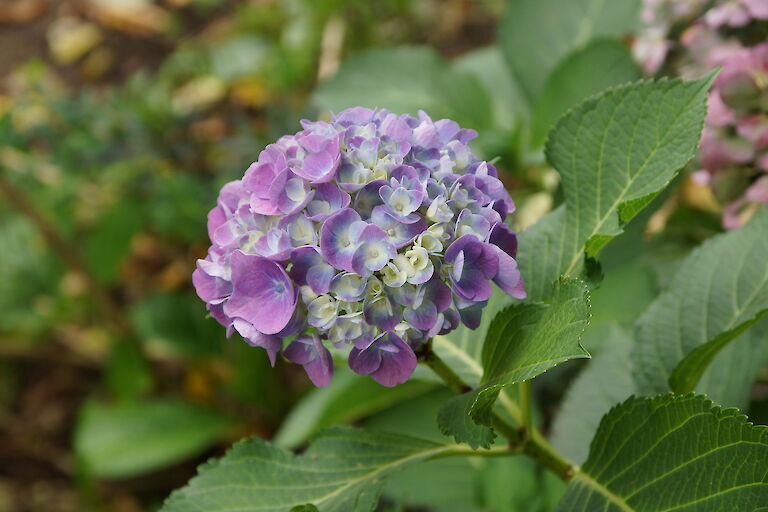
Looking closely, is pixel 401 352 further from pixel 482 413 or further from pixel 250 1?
pixel 250 1

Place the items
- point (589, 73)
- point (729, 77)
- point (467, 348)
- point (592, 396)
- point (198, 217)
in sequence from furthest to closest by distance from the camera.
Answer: point (198, 217), point (589, 73), point (592, 396), point (729, 77), point (467, 348)

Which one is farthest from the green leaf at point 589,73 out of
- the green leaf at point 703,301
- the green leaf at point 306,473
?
the green leaf at point 306,473

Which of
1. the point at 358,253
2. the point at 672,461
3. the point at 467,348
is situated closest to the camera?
the point at 358,253

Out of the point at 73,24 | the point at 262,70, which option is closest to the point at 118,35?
the point at 73,24

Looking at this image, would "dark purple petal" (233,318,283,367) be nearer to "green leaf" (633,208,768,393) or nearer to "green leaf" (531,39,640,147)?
"green leaf" (633,208,768,393)

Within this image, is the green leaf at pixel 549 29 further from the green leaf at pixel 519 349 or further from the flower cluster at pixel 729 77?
the green leaf at pixel 519 349

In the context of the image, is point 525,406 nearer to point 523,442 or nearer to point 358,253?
point 523,442

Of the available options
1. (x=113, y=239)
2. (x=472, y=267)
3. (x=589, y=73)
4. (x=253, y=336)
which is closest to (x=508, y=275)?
(x=472, y=267)

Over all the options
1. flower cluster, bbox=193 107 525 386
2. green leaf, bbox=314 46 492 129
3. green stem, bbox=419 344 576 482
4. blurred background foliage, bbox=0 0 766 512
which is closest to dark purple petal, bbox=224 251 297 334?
flower cluster, bbox=193 107 525 386
